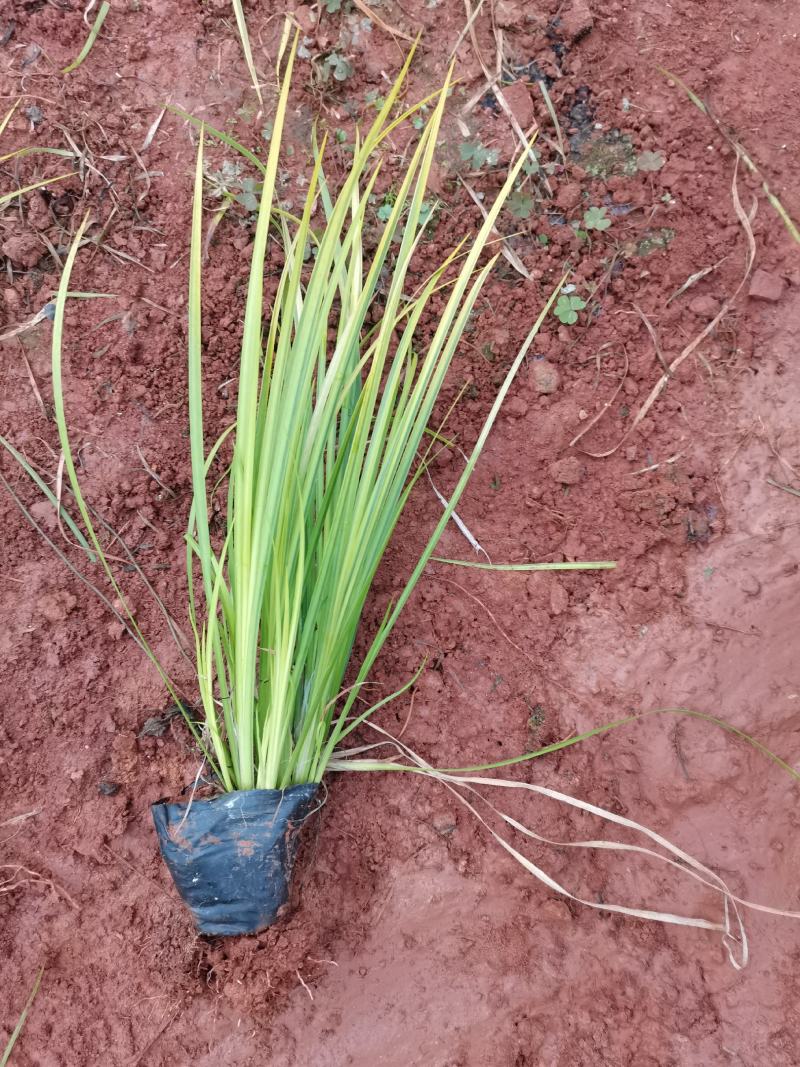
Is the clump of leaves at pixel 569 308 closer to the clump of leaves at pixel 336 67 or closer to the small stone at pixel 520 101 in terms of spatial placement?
the small stone at pixel 520 101

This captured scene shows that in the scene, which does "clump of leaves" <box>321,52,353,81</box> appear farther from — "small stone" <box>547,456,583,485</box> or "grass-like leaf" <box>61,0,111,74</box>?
"small stone" <box>547,456,583,485</box>

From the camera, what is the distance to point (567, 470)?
1638 millimetres

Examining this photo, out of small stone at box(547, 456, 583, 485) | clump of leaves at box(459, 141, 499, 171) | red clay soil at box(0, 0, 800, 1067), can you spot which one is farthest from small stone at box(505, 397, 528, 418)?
clump of leaves at box(459, 141, 499, 171)

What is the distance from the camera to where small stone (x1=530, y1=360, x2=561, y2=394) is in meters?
1.66

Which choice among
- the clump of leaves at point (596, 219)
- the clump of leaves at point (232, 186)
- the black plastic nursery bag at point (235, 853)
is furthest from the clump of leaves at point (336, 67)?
the black plastic nursery bag at point (235, 853)

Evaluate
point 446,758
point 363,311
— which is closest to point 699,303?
point 363,311

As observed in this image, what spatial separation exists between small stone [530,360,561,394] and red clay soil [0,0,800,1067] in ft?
0.06

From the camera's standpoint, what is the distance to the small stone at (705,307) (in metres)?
1.64

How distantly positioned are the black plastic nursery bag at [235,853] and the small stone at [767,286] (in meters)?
1.44

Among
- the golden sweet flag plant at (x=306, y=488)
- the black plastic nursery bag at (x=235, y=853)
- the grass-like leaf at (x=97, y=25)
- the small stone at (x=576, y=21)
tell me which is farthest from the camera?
the small stone at (x=576, y=21)

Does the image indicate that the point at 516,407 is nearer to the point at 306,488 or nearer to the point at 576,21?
the point at 306,488

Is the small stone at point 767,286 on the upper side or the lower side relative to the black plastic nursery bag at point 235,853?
upper

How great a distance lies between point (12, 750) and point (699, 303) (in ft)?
5.91

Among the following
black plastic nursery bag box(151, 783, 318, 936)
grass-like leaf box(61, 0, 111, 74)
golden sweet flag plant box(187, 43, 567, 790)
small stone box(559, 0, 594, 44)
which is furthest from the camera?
small stone box(559, 0, 594, 44)
